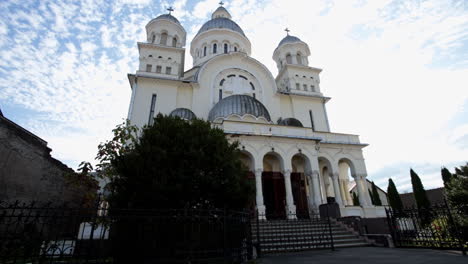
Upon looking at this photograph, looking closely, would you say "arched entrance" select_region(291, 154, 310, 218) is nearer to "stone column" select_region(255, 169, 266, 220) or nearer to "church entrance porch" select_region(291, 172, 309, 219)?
"church entrance porch" select_region(291, 172, 309, 219)

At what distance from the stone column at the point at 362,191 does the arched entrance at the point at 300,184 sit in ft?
11.8

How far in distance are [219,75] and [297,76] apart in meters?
8.57

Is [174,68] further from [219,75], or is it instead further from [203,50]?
[203,50]

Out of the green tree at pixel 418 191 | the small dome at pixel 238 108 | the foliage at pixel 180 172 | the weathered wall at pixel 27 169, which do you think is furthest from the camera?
the green tree at pixel 418 191

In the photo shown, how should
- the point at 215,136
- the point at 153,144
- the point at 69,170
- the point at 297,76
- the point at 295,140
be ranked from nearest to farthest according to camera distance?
the point at 153,144 < the point at 215,136 < the point at 69,170 < the point at 295,140 < the point at 297,76

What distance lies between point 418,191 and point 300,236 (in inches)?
785

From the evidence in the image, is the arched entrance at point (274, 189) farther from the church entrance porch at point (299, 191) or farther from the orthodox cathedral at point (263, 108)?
the church entrance porch at point (299, 191)

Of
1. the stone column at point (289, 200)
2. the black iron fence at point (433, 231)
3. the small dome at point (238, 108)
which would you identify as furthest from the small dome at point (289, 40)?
the black iron fence at point (433, 231)

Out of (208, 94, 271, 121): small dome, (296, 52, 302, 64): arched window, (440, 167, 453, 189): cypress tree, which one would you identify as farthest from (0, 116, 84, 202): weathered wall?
(440, 167, 453, 189): cypress tree

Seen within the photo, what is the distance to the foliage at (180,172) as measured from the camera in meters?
8.34

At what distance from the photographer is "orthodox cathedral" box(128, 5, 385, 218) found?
52.6ft

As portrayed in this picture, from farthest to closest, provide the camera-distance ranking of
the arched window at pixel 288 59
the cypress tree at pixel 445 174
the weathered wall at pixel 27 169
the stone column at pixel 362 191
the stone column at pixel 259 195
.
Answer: the arched window at pixel 288 59
the cypress tree at pixel 445 174
the stone column at pixel 362 191
the stone column at pixel 259 195
the weathered wall at pixel 27 169

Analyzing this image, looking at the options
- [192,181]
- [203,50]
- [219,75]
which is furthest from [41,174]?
[203,50]

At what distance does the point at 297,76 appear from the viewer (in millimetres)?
25578
